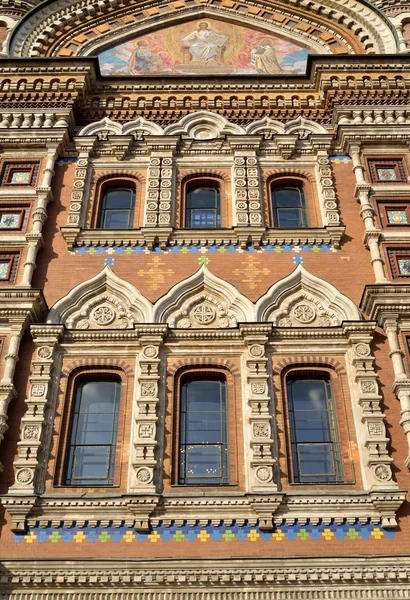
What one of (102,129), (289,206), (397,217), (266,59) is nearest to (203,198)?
(289,206)

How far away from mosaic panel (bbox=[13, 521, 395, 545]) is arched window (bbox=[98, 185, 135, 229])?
18.3ft

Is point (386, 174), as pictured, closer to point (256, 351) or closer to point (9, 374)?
point (256, 351)

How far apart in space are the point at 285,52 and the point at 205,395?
31.4 ft

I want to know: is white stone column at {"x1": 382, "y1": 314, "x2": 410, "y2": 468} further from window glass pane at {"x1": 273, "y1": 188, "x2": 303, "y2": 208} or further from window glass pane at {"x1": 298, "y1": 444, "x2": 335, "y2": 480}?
window glass pane at {"x1": 273, "y1": 188, "x2": 303, "y2": 208}

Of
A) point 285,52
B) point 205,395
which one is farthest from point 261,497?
point 285,52

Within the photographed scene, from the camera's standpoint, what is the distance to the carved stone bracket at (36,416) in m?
9.90

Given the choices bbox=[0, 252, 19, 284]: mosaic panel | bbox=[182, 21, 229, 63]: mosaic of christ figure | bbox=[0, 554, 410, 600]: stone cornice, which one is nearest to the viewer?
bbox=[0, 554, 410, 600]: stone cornice

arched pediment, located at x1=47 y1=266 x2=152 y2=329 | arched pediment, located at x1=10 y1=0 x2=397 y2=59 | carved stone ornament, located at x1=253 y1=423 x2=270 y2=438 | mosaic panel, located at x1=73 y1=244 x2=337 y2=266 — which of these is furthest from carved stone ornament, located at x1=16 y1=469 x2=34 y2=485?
arched pediment, located at x1=10 y1=0 x2=397 y2=59

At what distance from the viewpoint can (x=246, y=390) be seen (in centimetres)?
1081

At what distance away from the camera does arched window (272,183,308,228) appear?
13570 millimetres

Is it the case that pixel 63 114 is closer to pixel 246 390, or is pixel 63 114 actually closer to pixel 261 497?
pixel 246 390

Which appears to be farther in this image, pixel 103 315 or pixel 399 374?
pixel 103 315

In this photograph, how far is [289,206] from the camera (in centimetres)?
1390

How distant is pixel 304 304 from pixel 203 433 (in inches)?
106
